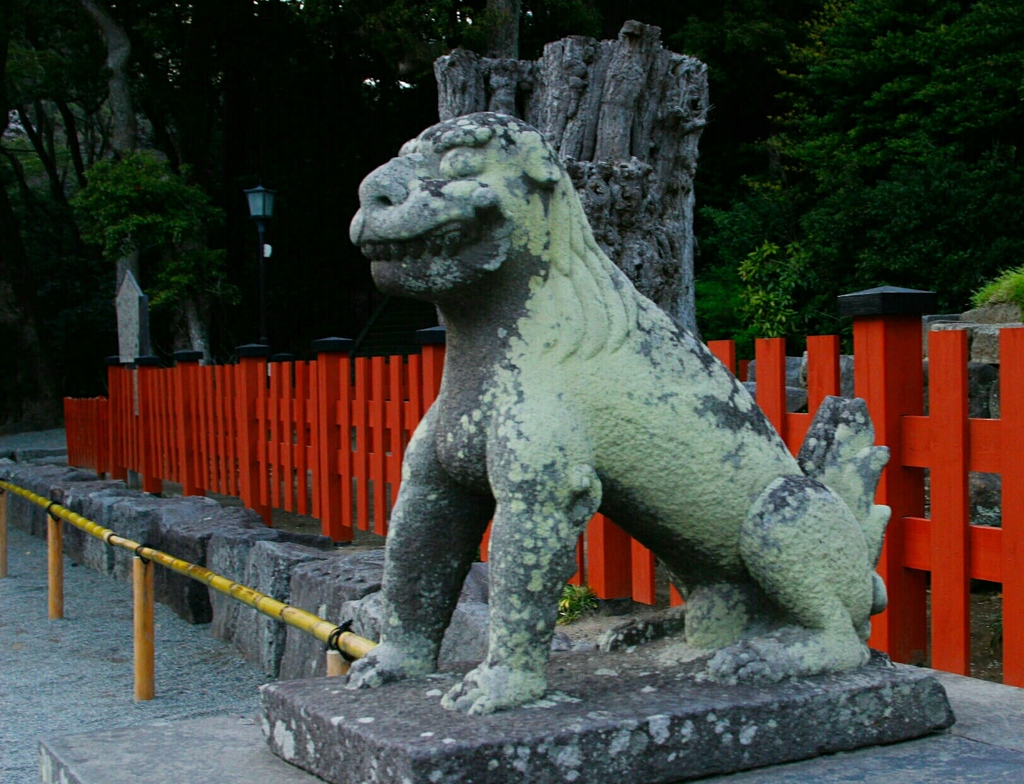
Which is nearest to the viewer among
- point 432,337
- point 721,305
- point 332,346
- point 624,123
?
point 432,337

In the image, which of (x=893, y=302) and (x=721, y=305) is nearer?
(x=893, y=302)

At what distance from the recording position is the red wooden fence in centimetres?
283

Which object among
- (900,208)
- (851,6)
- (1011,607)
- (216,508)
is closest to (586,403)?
(1011,607)

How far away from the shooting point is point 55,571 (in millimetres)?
5688

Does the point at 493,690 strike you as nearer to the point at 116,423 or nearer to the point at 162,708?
the point at 162,708

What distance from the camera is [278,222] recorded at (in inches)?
770

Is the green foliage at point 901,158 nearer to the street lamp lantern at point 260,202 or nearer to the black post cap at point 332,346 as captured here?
the street lamp lantern at point 260,202

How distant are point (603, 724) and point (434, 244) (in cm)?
87

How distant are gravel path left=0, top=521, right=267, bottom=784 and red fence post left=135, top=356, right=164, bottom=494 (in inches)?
101

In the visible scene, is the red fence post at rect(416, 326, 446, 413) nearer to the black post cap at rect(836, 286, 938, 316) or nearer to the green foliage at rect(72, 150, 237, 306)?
the black post cap at rect(836, 286, 938, 316)

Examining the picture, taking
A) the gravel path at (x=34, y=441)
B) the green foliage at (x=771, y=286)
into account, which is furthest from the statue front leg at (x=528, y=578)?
the gravel path at (x=34, y=441)

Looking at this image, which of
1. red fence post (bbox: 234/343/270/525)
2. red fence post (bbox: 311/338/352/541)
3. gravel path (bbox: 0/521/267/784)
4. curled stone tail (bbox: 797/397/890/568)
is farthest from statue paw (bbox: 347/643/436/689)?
red fence post (bbox: 234/343/270/525)

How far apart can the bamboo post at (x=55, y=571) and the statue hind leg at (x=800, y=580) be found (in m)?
4.45

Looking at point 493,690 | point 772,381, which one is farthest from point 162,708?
point 493,690
